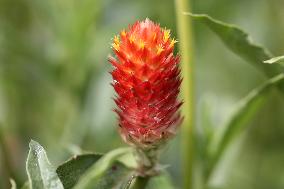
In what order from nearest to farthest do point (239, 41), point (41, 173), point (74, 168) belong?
1. point (41, 173)
2. point (74, 168)
3. point (239, 41)

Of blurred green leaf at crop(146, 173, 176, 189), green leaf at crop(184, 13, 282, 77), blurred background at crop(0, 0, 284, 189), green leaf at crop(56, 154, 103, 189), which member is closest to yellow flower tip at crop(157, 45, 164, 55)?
green leaf at crop(184, 13, 282, 77)

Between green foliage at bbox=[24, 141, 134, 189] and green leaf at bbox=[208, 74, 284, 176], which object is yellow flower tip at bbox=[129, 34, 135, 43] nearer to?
green foliage at bbox=[24, 141, 134, 189]

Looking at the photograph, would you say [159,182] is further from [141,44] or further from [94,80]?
[94,80]

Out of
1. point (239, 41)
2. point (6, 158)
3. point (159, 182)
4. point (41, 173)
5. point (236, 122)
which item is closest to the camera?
point (41, 173)

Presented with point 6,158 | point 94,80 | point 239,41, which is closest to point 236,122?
point 239,41

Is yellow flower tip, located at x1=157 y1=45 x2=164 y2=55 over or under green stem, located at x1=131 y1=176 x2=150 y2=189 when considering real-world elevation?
over

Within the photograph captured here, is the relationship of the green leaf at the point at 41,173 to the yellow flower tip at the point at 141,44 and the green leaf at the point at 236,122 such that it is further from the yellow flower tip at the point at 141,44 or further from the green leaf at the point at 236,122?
the green leaf at the point at 236,122

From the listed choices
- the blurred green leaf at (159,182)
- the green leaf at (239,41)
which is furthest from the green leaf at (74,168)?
the green leaf at (239,41)
